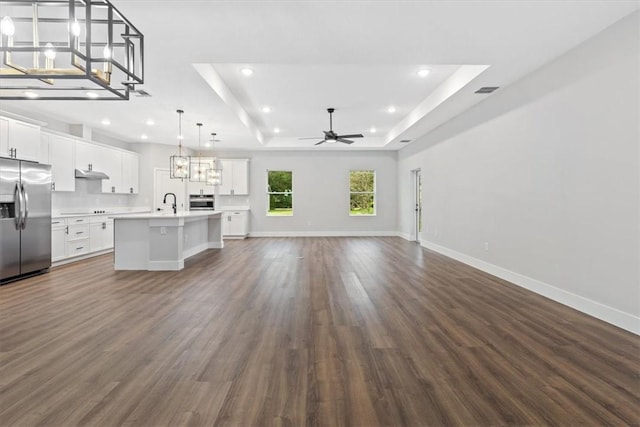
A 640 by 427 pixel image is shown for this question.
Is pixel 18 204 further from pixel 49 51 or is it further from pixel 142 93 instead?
pixel 49 51

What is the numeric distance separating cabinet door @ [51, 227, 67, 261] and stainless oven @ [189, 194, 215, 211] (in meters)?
4.36

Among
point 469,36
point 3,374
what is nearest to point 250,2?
point 469,36

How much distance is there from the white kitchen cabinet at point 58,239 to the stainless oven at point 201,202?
14.3 ft

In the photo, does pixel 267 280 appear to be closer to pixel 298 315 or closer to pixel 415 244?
pixel 298 315

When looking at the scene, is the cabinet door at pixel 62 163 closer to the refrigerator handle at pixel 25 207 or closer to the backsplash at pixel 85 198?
the backsplash at pixel 85 198

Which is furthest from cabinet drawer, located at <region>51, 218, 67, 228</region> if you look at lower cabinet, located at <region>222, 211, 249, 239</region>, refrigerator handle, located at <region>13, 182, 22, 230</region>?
lower cabinet, located at <region>222, 211, 249, 239</region>

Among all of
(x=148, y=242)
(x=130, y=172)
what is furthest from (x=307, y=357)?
(x=130, y=172)

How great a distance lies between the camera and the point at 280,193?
1098 cm

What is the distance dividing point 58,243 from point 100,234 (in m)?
1.16

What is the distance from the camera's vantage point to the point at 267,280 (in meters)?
4.77

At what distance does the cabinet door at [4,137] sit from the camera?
15.5 ft

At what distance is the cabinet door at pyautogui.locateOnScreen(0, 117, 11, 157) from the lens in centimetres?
471

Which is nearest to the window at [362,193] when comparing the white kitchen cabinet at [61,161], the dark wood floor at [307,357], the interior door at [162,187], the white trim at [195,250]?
the white trim at [195,250]

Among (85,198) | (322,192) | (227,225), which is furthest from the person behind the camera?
(322,192)
